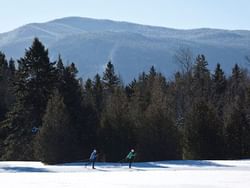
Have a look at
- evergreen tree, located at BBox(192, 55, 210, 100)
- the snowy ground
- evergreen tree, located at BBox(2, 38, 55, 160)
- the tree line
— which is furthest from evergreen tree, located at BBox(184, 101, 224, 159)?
evergreen tree, located at BBox(192, 55, 210, 100)

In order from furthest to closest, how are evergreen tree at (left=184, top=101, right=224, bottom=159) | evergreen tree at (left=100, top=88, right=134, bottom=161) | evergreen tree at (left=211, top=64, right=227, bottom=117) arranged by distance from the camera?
evergreen tree at (left=211, top=64, right=227, bottom=117) < evergreen tree at (left=184, top=101, right=224, bottom=159) < evergreen tree at (left=100, top=88, right=134, bottom=161)

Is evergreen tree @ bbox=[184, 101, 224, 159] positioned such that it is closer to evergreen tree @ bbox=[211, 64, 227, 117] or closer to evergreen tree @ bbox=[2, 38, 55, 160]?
evergreen tree @ bbox=[2, 38, 55, 160]

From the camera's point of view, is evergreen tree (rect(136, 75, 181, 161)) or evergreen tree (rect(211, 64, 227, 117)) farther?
evergreen tree (rect(211, 64, 227, 117))

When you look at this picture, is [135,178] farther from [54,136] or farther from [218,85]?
[218,85]

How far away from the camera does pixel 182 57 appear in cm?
6838

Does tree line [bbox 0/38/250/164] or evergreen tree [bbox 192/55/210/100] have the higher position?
evergreen tree [bbox 192/55/210/100]

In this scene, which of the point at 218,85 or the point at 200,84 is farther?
the point at 218,85

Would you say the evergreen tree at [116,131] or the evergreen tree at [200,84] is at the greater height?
the evergreen tree at [200,84]

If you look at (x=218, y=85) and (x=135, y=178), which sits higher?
(x=218, y=85)

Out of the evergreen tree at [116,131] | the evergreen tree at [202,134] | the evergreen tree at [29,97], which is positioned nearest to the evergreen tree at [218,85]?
the evergreen tree at [202,134]

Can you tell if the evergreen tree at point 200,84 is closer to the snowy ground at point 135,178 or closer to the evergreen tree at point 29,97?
the evergreen tree at point 29,97

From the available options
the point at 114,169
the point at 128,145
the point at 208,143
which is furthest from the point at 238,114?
the point at 114,169

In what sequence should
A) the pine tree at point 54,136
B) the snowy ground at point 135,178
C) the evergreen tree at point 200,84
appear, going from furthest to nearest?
the evergreen tree at point 200,84 → the pine tree at point 54,136 → the snowy ground at point 135,178

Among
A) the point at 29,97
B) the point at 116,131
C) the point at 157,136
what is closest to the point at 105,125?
the point at 116,131
